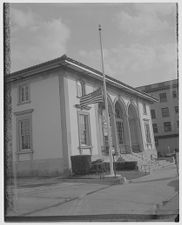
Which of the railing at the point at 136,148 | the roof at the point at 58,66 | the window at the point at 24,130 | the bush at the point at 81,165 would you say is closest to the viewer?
the bush at the point at 81,165

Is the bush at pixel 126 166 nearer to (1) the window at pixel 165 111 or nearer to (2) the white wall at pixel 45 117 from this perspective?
(2) the white wall at pixel 45 117

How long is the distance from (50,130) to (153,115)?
35.6 m

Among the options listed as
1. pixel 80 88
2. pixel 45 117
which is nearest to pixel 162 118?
pixel 80 88

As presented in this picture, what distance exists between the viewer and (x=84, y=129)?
19.1 metres

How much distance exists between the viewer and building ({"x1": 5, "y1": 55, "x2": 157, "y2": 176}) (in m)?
17.1

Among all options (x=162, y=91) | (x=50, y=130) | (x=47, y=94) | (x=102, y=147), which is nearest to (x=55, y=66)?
(x=47, y=94)

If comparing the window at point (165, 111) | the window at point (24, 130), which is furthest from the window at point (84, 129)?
the window at point (165, 111)

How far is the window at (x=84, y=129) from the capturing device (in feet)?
61.1

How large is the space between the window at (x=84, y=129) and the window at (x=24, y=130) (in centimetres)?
334

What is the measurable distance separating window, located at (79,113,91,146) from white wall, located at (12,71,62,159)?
77.7 inches

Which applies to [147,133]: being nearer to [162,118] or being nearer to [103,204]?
[162,118]

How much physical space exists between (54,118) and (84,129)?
2.66 metres

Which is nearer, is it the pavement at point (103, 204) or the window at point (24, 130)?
the pavement at point (103, 204)

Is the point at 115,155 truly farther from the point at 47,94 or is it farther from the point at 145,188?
the point at 145,188
